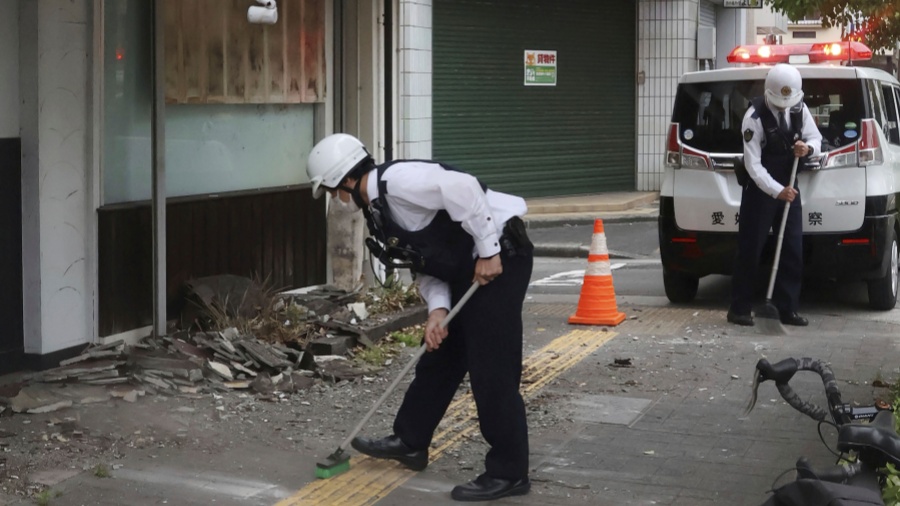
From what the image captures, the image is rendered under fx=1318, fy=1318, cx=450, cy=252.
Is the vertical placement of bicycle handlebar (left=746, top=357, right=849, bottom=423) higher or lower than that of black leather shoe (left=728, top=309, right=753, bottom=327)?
higher

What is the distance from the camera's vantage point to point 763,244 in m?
10.0

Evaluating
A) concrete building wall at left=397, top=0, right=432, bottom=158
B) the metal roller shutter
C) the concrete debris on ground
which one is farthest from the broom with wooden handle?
the metal roller shutter

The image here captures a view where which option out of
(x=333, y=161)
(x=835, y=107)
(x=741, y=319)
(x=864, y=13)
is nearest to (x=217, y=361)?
(x=333, y=161)

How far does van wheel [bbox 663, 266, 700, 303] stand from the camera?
1121cm

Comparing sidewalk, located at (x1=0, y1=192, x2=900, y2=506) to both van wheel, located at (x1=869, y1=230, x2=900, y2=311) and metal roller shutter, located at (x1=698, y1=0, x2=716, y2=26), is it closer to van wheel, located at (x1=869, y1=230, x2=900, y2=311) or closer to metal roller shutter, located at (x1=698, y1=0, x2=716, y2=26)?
van wheel, located at (x1=869, y1=230, x2=900, y2=311)

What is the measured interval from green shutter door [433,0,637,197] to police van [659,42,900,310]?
26.2 ft

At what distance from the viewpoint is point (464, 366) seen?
6.07 meters

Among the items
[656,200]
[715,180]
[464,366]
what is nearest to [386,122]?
[715,180]

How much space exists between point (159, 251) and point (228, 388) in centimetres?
109

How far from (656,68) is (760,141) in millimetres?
12207

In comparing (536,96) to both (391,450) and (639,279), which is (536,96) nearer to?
(639,279)

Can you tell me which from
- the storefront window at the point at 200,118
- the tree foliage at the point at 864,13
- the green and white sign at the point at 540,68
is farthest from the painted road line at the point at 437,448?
the green and white sign at the point at 540,68

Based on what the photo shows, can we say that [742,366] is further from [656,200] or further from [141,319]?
[656,200]

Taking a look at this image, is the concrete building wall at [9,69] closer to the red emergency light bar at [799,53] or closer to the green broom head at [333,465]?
the green broom head at [333,465]
